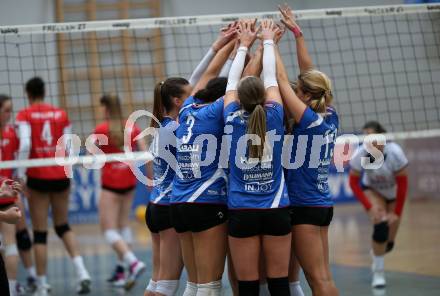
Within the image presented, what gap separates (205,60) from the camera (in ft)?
20.7

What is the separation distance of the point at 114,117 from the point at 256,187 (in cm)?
425

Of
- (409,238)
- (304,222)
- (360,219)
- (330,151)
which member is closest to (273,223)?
(304,222)

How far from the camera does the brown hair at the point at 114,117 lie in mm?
9211

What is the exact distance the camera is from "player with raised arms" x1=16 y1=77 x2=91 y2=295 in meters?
8.66

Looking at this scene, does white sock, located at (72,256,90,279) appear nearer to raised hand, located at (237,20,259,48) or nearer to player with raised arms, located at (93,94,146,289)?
player with raised arms, located at (93,94,146,289)

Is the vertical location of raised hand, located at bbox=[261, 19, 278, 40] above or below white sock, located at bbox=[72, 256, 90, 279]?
above

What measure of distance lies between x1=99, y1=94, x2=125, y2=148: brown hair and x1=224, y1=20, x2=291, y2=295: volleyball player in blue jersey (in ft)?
12.9

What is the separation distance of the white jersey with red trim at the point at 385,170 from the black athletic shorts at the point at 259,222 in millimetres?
3553

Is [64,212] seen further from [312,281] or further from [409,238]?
[409,238]

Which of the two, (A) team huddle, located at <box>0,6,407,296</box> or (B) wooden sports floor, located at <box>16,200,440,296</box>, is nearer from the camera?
(A) team huddle, located at <box>0,6,407,296</box>

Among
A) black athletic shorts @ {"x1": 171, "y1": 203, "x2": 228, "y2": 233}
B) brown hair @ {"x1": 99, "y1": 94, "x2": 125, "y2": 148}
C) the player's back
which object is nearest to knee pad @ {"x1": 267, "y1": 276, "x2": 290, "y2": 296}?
black athletic shorts @ {"x1": 171, "y1": 203, "x2": 228, "y2": 233}

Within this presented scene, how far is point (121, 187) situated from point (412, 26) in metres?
8.57

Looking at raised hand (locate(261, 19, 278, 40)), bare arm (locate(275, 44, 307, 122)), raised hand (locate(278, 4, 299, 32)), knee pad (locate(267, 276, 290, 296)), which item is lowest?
knee pad (locate(267, 276, 290, 296))

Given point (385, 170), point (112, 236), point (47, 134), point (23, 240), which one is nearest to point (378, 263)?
point (385, 170)
